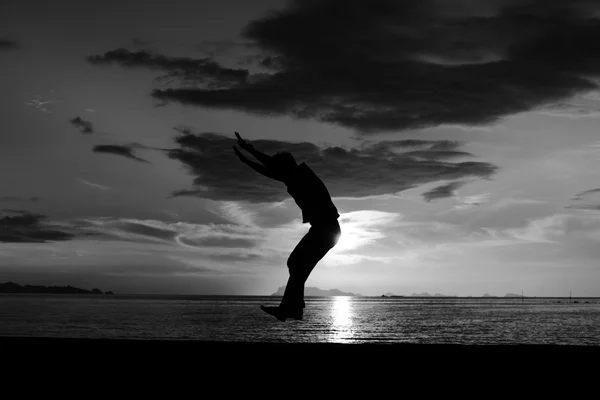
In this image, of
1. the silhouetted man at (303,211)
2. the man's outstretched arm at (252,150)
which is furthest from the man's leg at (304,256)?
the man's outstretched arm at (252,150)

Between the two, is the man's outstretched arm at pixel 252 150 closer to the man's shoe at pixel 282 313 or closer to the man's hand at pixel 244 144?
the man's hand at pixel 244 144

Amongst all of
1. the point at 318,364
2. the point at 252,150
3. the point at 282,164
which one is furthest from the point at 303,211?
the point at 318,364

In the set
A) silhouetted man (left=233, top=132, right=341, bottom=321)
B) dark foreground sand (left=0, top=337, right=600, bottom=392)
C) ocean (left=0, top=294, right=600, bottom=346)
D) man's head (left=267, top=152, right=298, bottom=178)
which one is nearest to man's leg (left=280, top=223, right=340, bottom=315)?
silhouetted man (left=233, top=132, right=341, bottom=321)

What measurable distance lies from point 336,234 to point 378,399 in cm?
371

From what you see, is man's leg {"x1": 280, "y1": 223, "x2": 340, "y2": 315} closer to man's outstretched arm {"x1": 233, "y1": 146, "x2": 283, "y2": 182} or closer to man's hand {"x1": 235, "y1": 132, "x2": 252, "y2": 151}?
man's outstretched arm {"x1": 233, "y1": 146, "x2": 283, "y2": 182}

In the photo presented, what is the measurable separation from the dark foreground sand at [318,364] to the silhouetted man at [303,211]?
107cm

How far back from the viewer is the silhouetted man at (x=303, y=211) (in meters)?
8.75

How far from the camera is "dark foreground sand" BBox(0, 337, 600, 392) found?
6.28 m

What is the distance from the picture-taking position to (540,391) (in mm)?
5879

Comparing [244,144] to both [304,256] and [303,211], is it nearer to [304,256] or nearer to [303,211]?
[303,211]

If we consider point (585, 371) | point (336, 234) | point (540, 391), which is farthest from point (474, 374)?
point (336, 234)

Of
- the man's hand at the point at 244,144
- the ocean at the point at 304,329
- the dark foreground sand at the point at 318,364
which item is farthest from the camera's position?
the ocean at the point at 304,329

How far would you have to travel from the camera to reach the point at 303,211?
890 centimetres

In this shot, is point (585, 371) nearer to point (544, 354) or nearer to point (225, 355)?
point (544, 354)
